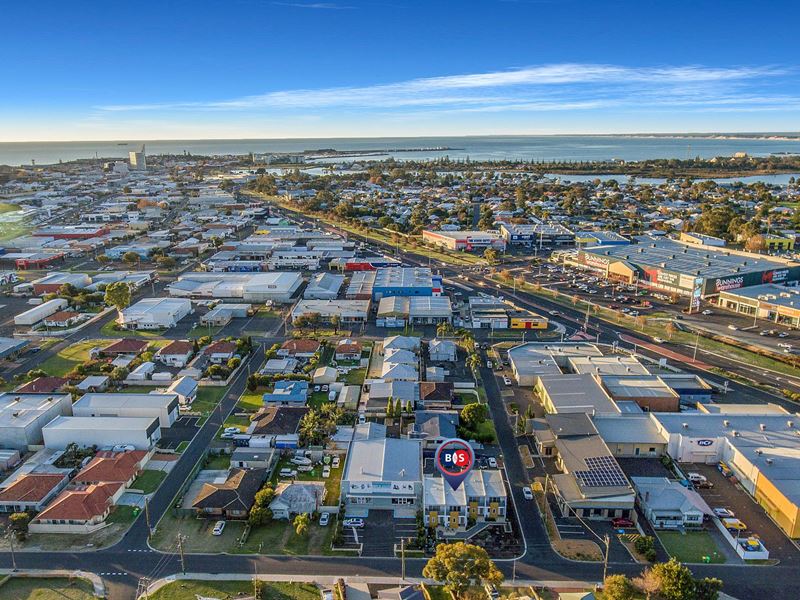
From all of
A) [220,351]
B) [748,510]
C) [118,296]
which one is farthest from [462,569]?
[118,296]

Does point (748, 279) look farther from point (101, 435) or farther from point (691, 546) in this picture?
point (101, 435)

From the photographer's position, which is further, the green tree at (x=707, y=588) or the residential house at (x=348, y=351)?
the residential house at (x=348, y=351)

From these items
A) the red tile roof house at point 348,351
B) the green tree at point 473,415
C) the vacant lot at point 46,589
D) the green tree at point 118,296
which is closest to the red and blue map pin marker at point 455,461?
the green tree at point 473,415

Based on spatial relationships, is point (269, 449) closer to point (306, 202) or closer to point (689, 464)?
point (689, 464)

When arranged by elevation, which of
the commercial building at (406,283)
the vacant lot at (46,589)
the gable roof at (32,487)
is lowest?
the vacant lot at (46,589)

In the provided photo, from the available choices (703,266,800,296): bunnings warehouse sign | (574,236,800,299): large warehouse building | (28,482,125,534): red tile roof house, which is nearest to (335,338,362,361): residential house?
(28,482,125,534): red tile roof house

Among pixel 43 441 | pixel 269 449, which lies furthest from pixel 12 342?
pixel 269 449

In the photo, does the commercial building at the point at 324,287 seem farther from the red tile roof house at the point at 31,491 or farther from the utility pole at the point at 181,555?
the utility pole at the point at 181,555
